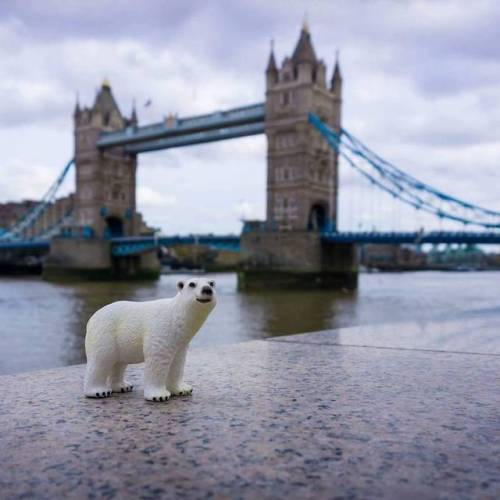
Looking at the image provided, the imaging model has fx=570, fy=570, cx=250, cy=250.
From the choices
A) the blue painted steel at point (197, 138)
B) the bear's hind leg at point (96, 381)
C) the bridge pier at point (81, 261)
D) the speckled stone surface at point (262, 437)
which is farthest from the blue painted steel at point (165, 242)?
the bear's hind leg at point (96, 381)

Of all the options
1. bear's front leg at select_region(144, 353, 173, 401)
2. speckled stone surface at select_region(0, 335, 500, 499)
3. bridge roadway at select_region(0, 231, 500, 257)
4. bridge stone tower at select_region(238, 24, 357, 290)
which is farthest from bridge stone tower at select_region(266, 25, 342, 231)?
bear's front leg at select_region(144, 353, 173, 401)

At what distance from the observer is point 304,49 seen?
125 ft

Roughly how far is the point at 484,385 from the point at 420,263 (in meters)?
115

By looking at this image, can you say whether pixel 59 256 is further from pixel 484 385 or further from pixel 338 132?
pixel 484 385

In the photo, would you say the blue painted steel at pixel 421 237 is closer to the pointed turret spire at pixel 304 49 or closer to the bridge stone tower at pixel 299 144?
the bridge stone tower at pixel 299 144

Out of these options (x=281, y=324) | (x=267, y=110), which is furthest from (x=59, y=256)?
(x=281, y=324)

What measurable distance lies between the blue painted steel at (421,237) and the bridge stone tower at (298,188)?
2119 millimetres

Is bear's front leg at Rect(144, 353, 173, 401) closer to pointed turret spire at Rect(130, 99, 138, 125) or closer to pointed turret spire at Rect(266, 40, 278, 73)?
pointed turret spire at Rect(266, 40, 278, 73)

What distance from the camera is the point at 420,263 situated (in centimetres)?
11419

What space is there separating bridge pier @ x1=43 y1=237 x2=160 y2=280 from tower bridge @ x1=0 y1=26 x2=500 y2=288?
0.08 m

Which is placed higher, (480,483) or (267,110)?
(267,110)

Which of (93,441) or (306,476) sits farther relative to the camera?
(93,441)

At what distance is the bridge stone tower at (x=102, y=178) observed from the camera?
165 ft

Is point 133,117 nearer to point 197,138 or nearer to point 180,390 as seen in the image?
point 197,138
